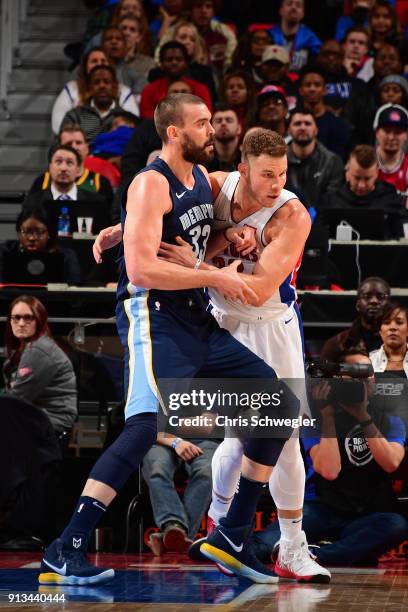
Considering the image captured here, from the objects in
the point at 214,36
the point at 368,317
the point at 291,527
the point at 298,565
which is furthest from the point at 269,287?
the point at 214,36

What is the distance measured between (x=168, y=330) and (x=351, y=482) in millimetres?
1776

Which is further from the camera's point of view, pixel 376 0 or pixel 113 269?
pixel 376 0

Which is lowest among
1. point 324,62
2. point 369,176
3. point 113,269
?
point 113,269

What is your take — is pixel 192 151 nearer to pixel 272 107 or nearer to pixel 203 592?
pixel 203 592

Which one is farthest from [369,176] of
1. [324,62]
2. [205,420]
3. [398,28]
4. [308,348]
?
[205,420]

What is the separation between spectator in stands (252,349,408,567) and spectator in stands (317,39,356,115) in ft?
18.6

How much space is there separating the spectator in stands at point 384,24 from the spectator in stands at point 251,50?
4.02 feet

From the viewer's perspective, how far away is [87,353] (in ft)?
24.6

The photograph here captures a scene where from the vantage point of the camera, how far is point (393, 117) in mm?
9617

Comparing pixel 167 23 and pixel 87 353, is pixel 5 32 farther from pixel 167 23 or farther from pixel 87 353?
pixel 87 353

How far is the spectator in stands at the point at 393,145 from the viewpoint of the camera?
9.60m

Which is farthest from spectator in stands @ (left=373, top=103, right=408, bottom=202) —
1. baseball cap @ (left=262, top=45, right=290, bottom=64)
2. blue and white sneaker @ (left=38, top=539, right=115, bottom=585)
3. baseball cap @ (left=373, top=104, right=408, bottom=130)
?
blue and white sneaker @ (left=38, top=539, right=115, bottom=585)

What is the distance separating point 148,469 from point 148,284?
6.77 ft

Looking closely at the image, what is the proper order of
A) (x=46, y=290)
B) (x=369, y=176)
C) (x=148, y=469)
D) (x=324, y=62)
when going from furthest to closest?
(x=324, y=62)
(x=369, y=176)
(x=46, y=290)
(x=148, y=469)
